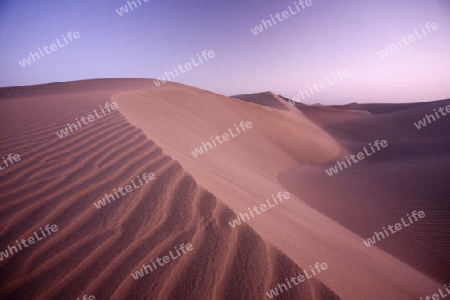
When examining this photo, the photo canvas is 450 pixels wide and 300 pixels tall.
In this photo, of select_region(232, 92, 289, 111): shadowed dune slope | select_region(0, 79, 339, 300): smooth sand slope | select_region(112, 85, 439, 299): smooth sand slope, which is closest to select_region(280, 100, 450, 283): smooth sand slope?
select_region(112, 85, 439, 299): smooth sand slope

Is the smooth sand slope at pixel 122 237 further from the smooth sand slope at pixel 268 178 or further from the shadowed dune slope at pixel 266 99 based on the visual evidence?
the shadowed dune slope at pixel 266 99

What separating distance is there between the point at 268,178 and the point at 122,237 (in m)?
4.13

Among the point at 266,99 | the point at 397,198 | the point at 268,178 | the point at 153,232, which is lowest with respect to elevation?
the point at 397,198

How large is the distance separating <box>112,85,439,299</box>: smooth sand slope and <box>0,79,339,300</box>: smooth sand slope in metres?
0.24

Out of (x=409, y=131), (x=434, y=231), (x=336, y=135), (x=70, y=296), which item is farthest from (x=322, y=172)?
(x=409, y=131)

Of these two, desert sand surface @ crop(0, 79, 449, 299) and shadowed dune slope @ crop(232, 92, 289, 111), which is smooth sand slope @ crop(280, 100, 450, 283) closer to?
desert sand surface @ crop(0, 79, 449, 299)

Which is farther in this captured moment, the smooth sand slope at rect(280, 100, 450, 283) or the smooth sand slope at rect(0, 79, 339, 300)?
the smooth sand slope at rect(280, 100, 450, 283)

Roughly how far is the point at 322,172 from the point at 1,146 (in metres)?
7.52

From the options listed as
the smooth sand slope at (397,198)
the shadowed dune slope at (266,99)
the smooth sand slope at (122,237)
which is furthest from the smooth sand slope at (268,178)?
the shadowed dune slope at (266,99)

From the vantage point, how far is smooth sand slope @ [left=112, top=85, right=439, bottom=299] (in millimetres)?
2121

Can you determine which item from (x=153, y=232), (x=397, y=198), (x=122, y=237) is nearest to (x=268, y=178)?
(x=397, y=198)

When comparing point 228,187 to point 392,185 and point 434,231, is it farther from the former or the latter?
point 392,185

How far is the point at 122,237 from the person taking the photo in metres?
1.88

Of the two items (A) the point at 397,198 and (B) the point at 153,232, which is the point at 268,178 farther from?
(B) the point at 153,232
